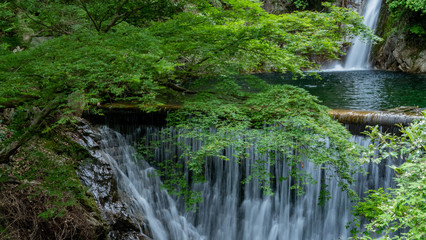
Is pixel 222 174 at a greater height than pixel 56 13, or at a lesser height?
lesser

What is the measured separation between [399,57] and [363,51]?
9.21 feet

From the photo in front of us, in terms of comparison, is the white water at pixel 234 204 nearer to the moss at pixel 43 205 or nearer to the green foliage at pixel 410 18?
the moss at pixel 43 205

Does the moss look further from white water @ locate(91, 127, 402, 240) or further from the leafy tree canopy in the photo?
white water @ locate(91, 127, 402, 240)

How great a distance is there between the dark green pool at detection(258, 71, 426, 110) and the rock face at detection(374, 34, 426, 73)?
1.59 metres

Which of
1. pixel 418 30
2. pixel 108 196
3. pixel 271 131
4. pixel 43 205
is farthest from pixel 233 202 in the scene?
pixel 418 30

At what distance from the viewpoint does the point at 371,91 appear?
37.6ft

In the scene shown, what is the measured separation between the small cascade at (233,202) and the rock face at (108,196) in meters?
0.38

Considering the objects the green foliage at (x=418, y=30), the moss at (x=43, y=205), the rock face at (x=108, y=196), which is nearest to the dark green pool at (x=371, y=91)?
the green foliage at (x=418, y=30)

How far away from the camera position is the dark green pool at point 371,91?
9320 mm

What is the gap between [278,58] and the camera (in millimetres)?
6035

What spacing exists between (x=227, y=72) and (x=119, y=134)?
135 inches

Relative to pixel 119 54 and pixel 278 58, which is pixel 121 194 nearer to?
pixel 119 54

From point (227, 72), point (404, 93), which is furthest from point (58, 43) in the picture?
point (404, 93)

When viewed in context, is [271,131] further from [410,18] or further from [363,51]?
[363,51]
